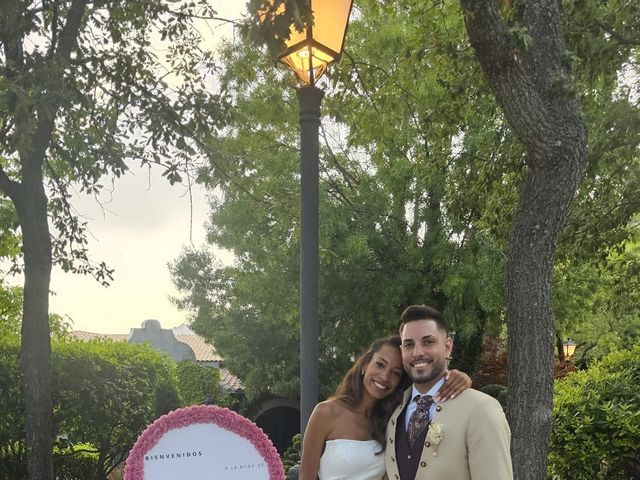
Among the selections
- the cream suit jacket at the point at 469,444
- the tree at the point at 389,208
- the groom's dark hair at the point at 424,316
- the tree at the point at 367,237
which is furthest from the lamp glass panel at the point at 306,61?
the tree at the point at 367,237

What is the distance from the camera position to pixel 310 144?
4.29m

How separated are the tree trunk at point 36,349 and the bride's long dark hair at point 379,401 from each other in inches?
217

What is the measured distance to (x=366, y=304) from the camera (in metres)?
16.9

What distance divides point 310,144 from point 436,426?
2000 mm

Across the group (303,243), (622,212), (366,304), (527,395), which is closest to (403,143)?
(366,304)

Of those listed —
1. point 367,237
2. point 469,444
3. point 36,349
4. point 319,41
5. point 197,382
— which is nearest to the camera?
point 469,444

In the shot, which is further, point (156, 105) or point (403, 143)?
point (403, 143)

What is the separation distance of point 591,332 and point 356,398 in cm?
2502

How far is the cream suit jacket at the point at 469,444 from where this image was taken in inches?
107

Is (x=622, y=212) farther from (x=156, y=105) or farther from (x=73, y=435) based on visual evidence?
(x=73, y=435)

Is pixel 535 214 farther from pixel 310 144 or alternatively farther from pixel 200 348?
pixel 200 348

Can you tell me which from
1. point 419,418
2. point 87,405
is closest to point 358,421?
point 419,418

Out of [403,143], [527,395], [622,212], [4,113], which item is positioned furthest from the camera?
[403,143]

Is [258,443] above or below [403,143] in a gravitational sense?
below
